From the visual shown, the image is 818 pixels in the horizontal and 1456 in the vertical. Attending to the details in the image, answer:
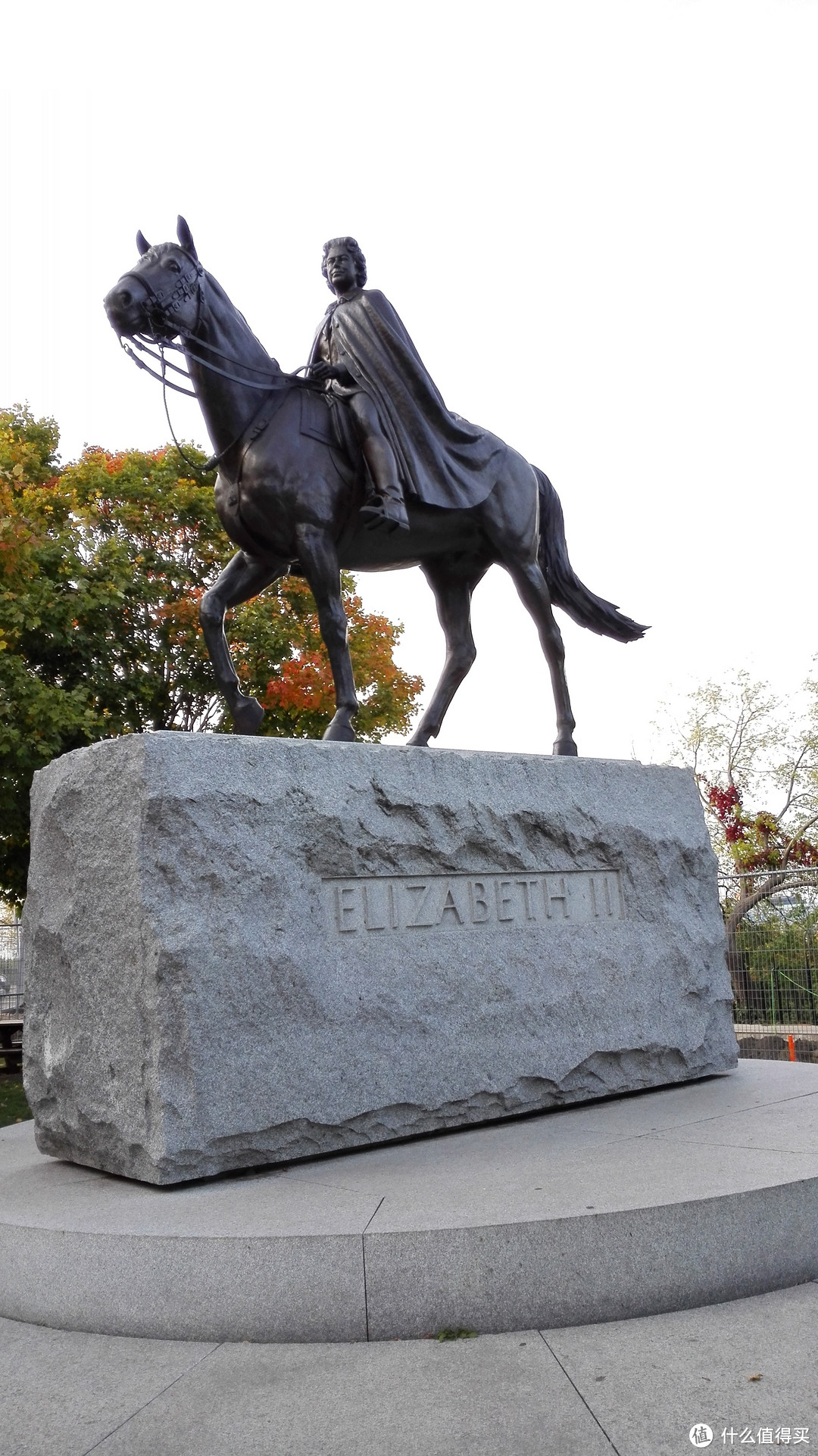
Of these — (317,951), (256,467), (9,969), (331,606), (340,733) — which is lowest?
(317,951)

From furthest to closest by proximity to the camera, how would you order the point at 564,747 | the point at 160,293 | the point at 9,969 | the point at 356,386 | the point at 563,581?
the point at 9,969 < the point at 563,581 < the point at 564,747 < the point at 356,386 < the point at 160,293

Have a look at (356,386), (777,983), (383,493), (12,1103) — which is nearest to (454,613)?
(383,493)

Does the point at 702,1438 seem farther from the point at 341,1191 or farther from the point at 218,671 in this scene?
the point at 218,671

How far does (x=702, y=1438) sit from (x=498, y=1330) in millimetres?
799

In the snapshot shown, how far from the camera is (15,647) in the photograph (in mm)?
12547

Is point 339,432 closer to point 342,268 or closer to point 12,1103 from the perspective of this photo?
point 342,268

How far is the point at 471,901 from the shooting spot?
504 centimetres

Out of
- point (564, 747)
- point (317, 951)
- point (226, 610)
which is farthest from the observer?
point (564, 747)

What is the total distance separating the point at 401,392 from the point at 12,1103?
356 inches

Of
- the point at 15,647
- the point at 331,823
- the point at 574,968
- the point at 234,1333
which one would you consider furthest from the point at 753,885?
the point at 234,1333

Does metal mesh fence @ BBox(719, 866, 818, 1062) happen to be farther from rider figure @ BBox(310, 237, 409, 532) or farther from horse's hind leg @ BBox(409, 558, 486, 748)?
rider figure @ BBox(310, 237, 409, 532)

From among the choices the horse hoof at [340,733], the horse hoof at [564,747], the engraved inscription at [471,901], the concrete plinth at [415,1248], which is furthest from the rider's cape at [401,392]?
the concrete plinth at [415,1248]

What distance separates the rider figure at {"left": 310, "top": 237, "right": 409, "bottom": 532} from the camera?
536cm

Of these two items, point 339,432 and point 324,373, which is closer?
point 339,432
